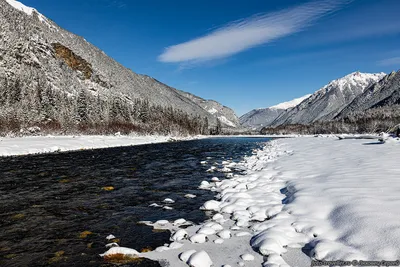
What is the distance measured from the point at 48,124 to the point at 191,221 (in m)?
69.8

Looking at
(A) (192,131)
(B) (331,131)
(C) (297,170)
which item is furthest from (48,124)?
(B) (331,131)

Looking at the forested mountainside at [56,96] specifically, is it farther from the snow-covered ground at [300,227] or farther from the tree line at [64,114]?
the snow-covered ground at [300,227]

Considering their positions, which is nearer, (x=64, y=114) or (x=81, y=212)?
(x=81, y=212)

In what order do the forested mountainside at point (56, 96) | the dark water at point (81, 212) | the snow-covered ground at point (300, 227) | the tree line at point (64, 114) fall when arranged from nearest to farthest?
the snow-covered ground at point (300, 227), the dark water at point (81, 212), the tree line at point (64, 114), the forested mountainside at point (56, 96)

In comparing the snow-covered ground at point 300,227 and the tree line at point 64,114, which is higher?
the tree line at point 64,114

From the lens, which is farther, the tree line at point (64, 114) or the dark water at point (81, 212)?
the tree line at point (64, 114)

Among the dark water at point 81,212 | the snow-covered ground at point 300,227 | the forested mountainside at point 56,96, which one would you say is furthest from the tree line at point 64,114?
the snow-covered ground at point 300,227

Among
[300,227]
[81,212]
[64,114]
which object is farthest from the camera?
[64,114]

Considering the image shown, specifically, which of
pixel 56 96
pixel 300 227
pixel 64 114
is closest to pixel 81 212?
pixel 300 227

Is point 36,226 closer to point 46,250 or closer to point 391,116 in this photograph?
point 46,250

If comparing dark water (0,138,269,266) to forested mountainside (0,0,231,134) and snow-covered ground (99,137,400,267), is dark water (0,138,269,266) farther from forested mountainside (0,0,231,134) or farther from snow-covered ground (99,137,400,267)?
forested mountainside (0,0,231,134)

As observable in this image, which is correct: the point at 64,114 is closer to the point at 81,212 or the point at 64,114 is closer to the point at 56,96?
the point at 56,96

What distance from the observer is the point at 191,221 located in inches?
332

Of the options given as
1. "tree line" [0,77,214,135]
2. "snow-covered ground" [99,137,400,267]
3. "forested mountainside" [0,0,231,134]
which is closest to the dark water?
"snow-covered ground" [99,137,400,267]
